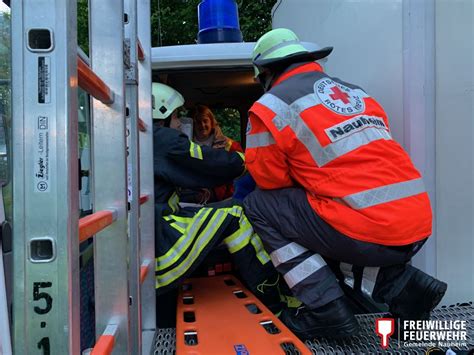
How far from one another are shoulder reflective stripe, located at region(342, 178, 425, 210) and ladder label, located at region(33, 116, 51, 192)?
1.26 metres

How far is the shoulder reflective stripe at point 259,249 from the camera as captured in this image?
2.25 meters

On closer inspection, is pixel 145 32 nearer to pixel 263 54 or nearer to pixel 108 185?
pixel 263 54

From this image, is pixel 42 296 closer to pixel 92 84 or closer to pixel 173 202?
pixel 92 84

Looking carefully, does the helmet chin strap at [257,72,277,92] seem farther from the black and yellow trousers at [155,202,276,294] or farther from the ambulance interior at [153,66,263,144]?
the ambulance interior at [153,66,263,144]

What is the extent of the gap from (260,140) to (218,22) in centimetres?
193

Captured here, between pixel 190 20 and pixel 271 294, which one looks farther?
pixel 190 20

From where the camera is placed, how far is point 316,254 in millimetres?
1997

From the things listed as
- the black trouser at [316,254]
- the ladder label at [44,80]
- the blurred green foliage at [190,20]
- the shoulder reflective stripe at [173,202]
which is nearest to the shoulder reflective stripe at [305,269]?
the black trouser at [316,254]

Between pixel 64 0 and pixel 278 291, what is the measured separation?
183 centimetres

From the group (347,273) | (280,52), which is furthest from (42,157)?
(347,273)

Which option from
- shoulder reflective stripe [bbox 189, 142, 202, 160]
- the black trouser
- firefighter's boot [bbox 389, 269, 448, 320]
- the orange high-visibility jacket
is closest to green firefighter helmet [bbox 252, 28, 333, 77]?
the orange high-visibility jacket

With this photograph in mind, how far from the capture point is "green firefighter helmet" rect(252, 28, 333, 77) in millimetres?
2195

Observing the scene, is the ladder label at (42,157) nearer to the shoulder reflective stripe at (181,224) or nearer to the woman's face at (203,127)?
the shoulder reflective stripe at (181,224)

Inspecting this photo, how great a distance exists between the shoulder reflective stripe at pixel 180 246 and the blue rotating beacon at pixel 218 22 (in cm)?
186
